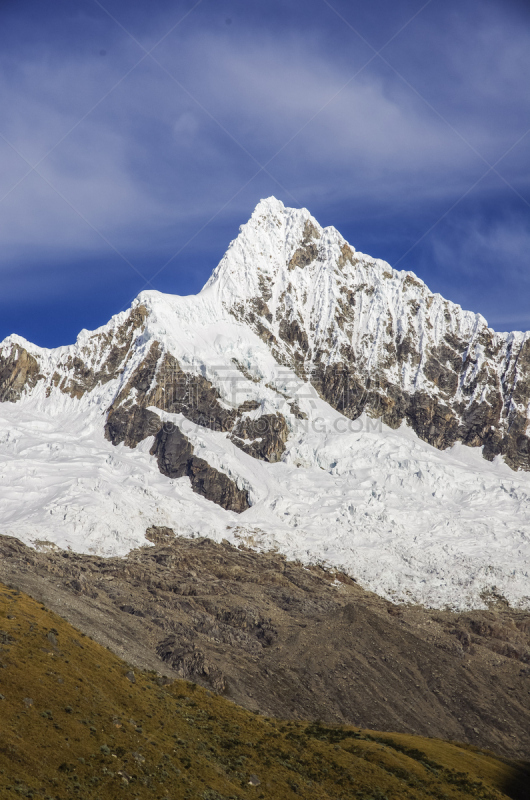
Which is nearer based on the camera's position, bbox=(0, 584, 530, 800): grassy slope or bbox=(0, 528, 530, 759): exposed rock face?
bbox=(0, 584, 530, 800): grassy slope

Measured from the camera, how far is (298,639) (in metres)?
124

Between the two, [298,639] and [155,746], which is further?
[298,639]

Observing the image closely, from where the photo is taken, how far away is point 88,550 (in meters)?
156

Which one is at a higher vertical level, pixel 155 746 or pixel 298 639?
pixel 298 639

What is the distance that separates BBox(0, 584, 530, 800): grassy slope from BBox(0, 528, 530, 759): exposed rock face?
1257 inches

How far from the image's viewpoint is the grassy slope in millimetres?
36656

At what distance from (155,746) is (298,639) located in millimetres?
85465

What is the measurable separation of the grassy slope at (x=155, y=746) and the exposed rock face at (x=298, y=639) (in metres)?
31.9

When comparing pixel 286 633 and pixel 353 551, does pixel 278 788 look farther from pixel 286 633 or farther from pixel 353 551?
pixel 353 551

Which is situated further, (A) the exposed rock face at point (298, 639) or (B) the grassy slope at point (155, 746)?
(A) the exposed rock face at point (298, 639)

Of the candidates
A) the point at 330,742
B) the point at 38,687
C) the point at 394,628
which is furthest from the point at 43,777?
the point at 394,628

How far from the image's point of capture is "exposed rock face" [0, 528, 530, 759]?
332ft

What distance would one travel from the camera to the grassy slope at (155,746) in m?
36.7

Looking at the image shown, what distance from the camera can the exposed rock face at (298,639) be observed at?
10106 cm
